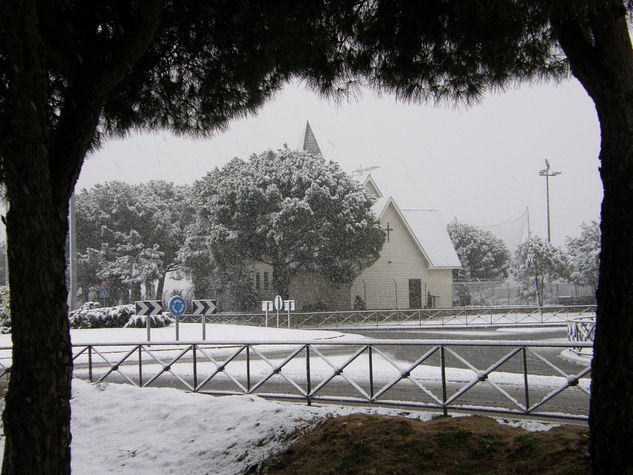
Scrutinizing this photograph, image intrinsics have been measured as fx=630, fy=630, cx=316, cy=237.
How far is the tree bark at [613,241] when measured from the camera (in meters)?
3.74

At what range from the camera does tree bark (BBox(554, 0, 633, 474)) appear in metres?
3.74

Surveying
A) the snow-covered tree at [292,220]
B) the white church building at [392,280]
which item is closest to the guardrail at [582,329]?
the snow-covered tree at [292,220]

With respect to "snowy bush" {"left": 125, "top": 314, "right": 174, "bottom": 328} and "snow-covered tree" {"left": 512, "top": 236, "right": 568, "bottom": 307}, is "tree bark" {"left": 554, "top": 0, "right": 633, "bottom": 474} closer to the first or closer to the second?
"snowy bush" {"left": 125, "top": 314, "right": 174, "bottom": 328}

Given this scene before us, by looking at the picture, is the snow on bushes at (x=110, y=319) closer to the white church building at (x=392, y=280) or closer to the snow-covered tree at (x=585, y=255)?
the white church building at (x=392, y=280)

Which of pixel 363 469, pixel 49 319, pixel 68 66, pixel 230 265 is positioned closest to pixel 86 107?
pixel 68 66

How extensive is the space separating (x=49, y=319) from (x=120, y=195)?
49208mm

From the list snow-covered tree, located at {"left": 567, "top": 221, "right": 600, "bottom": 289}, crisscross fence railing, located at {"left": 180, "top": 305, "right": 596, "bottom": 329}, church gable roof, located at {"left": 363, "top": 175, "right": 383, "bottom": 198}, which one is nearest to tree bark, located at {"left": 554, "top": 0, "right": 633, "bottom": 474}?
crisscross fence railing, located at {"left": 180, "top": 305, "right": 596, "bottom": 329}

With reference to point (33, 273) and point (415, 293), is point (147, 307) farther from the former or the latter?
point (415, 293)

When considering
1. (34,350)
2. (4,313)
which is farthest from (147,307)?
(34,350)

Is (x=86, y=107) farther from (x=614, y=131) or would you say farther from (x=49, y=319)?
(x=614, y=131)

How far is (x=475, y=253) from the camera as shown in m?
66.4

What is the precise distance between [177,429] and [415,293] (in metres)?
35.3

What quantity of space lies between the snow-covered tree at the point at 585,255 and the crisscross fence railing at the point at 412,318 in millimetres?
9710

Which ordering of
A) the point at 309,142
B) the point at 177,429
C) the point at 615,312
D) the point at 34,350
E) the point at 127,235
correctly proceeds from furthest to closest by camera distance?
the point at 309,142 → the point at 127,235 → the point at 177,429 → the point at 34,350 → the point at 615,312
